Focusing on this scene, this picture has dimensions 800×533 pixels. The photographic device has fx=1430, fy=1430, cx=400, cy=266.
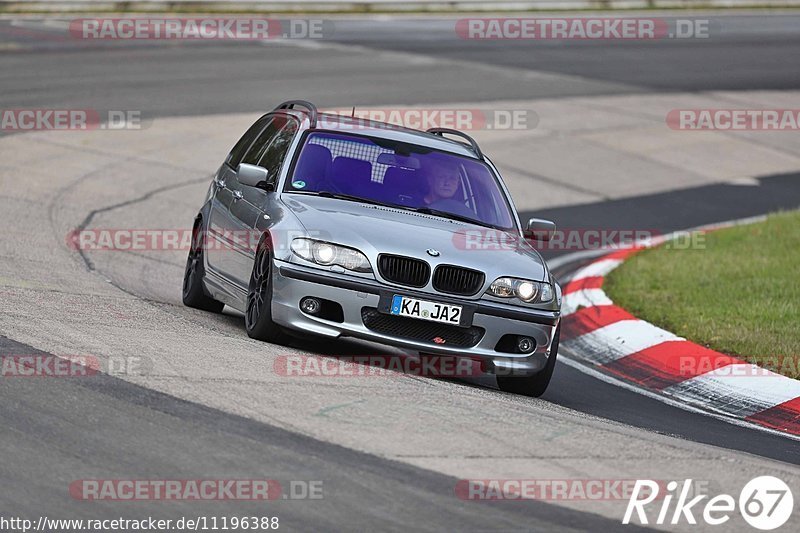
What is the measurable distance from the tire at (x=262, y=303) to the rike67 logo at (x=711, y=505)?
302cm

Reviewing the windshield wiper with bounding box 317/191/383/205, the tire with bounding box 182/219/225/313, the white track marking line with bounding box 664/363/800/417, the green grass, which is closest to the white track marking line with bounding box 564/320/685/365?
the green grass

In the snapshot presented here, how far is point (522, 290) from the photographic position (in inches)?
344

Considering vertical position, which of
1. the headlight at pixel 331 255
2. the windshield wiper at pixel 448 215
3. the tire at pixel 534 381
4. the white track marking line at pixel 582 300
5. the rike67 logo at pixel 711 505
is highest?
the windshield wiper at pixel 448 215

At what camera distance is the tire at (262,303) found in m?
8.67

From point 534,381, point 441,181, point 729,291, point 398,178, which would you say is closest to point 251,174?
point 398,178

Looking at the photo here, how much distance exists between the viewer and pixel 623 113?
968 inches

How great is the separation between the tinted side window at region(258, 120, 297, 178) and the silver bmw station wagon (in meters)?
0.02

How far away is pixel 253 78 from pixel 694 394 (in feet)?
51.9

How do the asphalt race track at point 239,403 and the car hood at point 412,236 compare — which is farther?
the car hood at point 412,236

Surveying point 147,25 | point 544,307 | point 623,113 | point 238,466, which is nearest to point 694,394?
point 544,307

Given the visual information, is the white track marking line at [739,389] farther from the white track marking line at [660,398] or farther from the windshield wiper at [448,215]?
the windshield wiper at [448,215]

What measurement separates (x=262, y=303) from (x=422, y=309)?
3.40ft

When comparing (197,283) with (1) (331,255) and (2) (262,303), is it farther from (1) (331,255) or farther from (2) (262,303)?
(1) (331,255)

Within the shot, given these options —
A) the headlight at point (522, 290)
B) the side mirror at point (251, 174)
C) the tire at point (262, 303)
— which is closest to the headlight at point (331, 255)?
the tire at point (262, 303)
